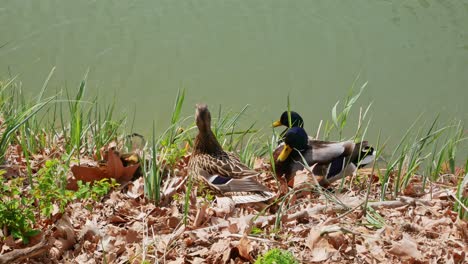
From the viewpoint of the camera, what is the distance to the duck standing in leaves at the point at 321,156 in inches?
192

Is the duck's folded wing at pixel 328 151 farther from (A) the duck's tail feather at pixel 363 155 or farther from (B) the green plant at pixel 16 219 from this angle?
(B) the green plant at pixel 16 219

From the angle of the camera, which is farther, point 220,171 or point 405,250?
point 220,171

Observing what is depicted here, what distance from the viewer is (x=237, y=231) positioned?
11.6 feet

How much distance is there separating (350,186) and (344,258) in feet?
4.44

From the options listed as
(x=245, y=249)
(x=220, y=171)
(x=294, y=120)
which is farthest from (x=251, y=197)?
(x=294, y=120)

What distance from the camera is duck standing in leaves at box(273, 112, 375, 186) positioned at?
4.87 metres

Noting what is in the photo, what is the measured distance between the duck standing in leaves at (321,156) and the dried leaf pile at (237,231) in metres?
0.69

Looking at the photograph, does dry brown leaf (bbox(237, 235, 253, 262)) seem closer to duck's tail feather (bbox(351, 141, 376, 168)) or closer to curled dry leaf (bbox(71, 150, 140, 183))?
curled dry leaf (bbox(71, 150, 140, 183))

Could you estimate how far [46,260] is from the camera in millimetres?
3352

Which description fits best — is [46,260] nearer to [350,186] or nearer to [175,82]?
[350,186]

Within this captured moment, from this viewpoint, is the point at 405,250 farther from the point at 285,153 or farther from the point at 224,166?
the point at 285,153

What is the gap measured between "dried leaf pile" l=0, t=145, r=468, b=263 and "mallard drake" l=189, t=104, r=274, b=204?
0.13 m

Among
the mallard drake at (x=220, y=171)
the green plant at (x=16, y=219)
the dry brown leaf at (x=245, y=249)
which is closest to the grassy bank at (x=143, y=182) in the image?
the green plant at (x=16, y=219)

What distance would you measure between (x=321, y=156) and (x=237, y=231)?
65.3 inches
